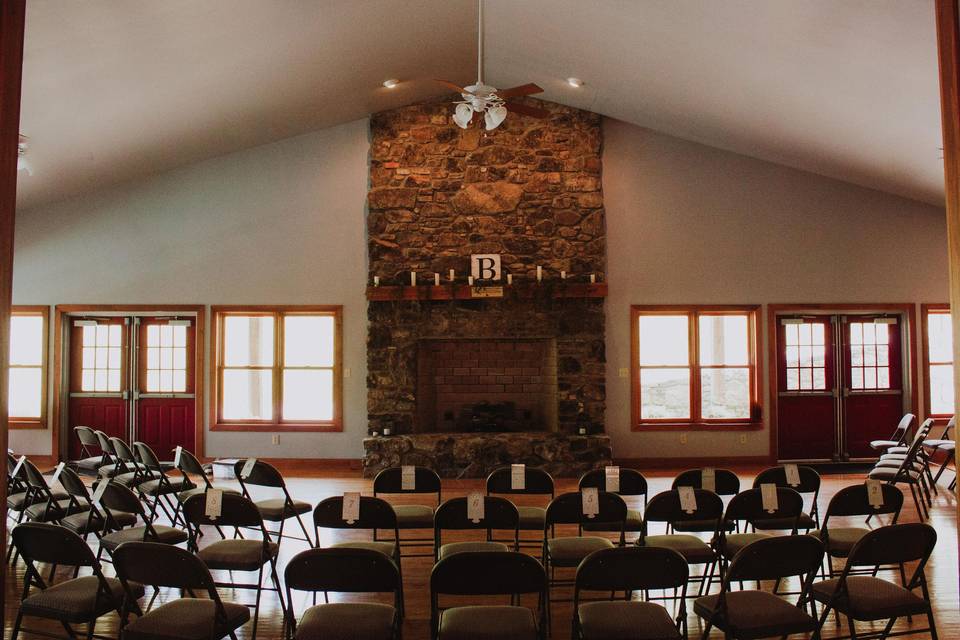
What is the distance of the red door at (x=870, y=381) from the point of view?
31.7 ft

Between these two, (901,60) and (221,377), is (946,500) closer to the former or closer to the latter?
(901,60)

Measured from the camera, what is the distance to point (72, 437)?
31.5ft

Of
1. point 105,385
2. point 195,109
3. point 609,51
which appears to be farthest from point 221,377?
point 609,51

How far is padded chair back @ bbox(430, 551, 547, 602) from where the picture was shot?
3045mm

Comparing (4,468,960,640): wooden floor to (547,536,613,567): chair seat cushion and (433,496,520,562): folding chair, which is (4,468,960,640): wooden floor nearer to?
(547,536,613,567): chair seat cushion

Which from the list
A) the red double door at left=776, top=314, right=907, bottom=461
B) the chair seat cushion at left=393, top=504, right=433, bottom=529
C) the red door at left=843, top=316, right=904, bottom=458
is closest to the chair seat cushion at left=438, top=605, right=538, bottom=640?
the chair seat cushion at left=393, top=504, right=433, bottom=529

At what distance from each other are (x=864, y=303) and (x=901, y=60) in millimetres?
4462

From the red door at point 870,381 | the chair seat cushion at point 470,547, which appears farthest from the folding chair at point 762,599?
the red door at point 870,381

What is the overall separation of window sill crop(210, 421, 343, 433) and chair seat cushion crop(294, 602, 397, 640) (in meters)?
6.15

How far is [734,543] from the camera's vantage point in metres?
4.36

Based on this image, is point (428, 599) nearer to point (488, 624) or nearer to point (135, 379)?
point (488, 624)

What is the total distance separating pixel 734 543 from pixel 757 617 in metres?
1.24

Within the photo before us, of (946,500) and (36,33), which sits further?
(946,500)

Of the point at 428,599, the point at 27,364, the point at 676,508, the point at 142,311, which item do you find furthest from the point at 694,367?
the point at 27,364
